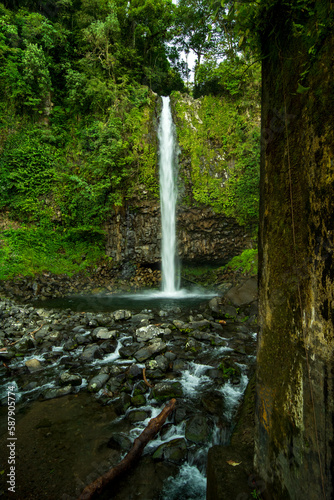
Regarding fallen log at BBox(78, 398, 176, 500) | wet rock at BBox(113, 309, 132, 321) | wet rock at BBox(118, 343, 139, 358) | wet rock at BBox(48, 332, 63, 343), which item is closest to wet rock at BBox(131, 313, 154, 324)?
wet rock at BBox(113, 309, 132, 321)

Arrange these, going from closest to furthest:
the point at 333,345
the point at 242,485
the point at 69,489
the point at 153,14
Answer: the point at 333,345 < the point at 242,485 < the point at 69,489 < the point at 153,14

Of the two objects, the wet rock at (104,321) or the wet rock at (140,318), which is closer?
the wet rock at (104,321)

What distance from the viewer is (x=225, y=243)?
13.7 m

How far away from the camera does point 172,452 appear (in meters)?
2.59

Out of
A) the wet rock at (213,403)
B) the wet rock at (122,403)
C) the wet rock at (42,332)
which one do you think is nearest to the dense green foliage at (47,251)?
the wet rock at (42,332)

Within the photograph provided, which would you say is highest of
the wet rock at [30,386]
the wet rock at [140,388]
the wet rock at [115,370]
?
the wet rock at [140,388]

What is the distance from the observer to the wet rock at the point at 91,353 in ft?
15.9

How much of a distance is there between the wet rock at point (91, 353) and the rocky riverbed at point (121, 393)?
21 millimetres

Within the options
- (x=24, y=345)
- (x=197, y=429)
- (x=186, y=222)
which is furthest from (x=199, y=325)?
(x=186, y=222)

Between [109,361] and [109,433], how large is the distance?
6.15 ft

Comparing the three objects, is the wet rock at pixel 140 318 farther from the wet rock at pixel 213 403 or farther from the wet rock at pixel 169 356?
the wet rock at pixel 213 403

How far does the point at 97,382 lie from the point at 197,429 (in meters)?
1.81

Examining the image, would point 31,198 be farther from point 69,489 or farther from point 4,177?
point 69,489

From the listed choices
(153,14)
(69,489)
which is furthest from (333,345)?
(153,14)
